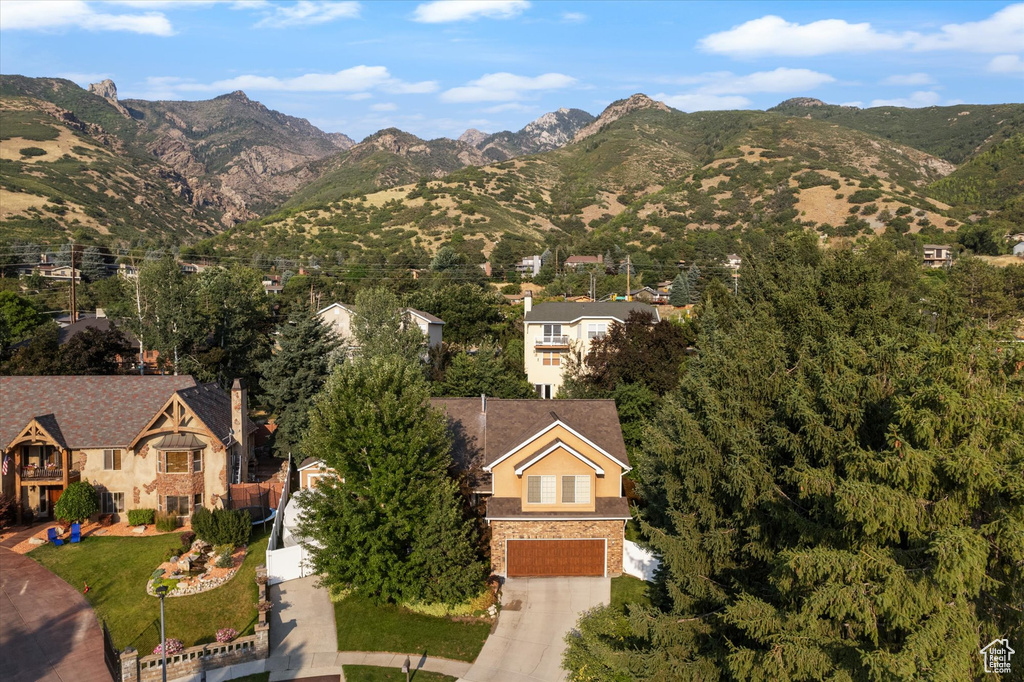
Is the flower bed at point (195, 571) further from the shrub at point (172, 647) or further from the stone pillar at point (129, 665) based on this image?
the stone pillar at point (129, 665)

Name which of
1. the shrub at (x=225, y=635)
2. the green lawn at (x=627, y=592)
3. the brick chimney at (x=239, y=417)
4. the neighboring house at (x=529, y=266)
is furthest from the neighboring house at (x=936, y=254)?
the shrub at (x=225, y=635)

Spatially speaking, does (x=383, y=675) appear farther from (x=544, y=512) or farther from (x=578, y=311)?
(x=578, y=311)

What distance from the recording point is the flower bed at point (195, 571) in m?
27.2

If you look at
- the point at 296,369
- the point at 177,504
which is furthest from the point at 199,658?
the point at 296,369

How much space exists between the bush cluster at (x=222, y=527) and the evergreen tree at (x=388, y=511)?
567cm

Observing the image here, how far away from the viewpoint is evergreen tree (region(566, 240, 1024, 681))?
39.2 feet

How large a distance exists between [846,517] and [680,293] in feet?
246

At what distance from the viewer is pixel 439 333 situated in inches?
2443

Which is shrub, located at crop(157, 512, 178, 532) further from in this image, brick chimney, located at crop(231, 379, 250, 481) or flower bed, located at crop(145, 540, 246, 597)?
brick chimney, located at crop(231, 379, 250, 481)

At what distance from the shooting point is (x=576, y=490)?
2938 centimetres

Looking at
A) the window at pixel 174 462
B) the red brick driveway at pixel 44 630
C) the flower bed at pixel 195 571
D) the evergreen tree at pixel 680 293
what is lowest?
the red brick driveway at pixel 44 630

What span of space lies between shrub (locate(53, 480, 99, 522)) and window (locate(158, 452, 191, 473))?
11.3 ft

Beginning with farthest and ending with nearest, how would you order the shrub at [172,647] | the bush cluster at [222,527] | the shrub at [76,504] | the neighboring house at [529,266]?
the neighboring house at [529,266] → the shrub at [76,504] → the bush cluster at [222,527] → the shrub at [172,647]

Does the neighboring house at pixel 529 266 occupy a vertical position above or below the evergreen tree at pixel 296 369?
above
